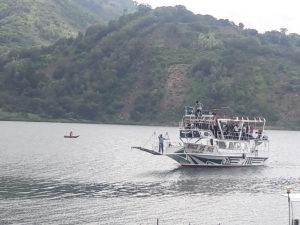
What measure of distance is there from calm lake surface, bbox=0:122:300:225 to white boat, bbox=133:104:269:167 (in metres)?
2.14

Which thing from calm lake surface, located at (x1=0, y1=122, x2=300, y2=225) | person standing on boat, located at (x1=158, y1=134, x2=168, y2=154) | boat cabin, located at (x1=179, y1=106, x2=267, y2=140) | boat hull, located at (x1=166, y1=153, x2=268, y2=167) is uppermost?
boat cabin, located at (x1=179, y1=106, x2=267, y2=140)

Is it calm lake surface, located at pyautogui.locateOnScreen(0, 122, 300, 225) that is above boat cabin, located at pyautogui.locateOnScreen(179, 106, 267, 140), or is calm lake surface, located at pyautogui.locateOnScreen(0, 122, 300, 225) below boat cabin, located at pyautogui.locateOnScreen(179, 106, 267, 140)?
below

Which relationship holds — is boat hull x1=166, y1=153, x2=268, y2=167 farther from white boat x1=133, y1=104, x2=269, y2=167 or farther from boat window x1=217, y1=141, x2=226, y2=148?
boat window x1=217, y1=141, x2=226, y2=148

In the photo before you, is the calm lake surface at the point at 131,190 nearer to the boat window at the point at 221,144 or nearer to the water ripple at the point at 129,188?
→ the water ripple at the point at 129,188

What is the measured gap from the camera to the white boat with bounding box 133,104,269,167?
104625 millimetres

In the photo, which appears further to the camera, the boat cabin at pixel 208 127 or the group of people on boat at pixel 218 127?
the group of people on boat at pixel 218 127

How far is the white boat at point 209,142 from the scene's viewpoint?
104625 millimetres

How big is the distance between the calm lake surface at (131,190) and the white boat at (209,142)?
2141 millimetres

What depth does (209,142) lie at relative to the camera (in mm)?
105438

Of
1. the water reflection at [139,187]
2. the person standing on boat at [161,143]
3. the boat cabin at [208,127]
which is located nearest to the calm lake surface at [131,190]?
the water reflection at [139,187]

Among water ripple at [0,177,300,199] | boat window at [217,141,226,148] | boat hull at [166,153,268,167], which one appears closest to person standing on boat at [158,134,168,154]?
boat hull at [166,153,268,167]

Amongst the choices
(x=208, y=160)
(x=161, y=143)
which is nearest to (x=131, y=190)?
(x=161, y=143)

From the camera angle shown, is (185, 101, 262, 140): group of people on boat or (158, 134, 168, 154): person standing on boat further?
(185, 101, 262, 140): group of people on boat

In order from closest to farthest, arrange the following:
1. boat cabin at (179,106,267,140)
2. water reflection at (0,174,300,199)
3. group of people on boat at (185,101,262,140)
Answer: water reflection at (0,174,300,199) → boat cabin at (179,106,267,140) → group of people on boat at (185,101,262,140)
